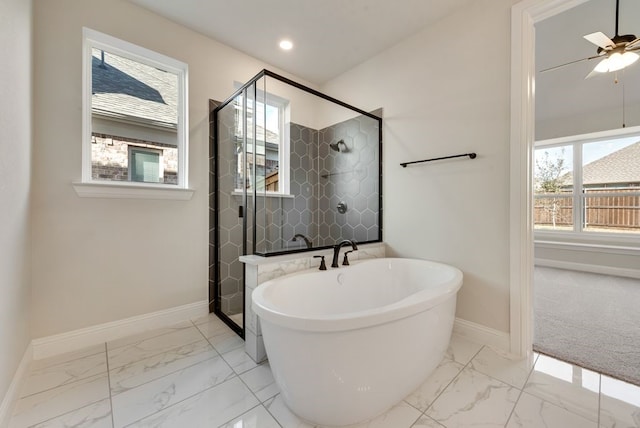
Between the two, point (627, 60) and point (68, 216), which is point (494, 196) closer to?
point (627, 60)

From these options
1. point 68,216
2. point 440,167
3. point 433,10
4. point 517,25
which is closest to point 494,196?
point 440,167

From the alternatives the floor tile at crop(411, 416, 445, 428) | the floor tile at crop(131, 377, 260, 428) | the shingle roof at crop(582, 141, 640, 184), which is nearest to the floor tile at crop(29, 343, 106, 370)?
the floor tile at crop(131, 377, 260, 428)

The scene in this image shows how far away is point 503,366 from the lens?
1.52 m

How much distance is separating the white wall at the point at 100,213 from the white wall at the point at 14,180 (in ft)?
0.37

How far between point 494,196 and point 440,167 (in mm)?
458

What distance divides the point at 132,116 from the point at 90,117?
0.27 metres

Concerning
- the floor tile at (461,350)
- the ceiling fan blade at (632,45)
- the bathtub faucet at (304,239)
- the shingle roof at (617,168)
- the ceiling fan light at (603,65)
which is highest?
the ceiling fan blade at (632,45)

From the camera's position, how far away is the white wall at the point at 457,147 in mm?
1748

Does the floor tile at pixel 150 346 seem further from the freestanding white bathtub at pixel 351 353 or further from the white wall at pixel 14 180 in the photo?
the freestanding white bathtub at pixel 351 353

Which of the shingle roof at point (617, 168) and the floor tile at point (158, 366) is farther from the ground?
the shingle roof at point (617, 168)

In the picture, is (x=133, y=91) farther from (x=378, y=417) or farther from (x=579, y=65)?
(x=579, y=65)

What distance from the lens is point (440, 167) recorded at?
2051mm

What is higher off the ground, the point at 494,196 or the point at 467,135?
the point at 467,135

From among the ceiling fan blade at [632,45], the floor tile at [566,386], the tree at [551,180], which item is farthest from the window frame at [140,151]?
the tree at [551,180]
